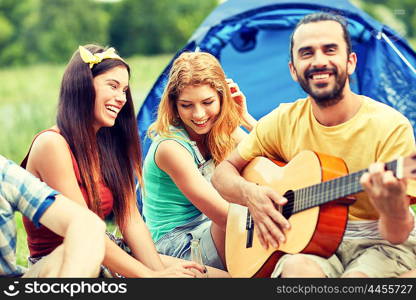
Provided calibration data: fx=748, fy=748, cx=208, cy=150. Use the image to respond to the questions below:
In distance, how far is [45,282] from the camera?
202cm

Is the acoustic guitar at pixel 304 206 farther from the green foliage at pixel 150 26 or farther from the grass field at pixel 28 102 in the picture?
the green foliage at pixel 150 26

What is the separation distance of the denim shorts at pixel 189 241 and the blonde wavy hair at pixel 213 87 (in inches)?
9.7

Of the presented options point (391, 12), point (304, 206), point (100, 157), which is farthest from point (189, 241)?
point (391, 12)

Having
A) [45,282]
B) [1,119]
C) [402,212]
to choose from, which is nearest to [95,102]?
[45,282]

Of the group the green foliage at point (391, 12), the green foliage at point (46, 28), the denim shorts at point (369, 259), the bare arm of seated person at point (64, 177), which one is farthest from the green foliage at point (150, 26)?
the denim shorts at point (369, 259)

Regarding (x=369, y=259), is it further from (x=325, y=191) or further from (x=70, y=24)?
(x=70, y=24)

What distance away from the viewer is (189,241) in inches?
107

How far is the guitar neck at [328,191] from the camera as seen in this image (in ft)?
6.32

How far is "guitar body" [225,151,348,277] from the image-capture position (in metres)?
2.05

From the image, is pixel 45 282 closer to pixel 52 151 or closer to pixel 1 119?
pixel 52 151

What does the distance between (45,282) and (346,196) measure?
0.84 metres

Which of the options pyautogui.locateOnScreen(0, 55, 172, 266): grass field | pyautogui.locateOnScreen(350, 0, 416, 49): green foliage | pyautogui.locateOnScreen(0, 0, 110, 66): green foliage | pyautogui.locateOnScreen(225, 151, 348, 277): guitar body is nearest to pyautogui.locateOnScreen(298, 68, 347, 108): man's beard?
pyautogui.locateOnScreen(225, 151, 348, 277): guitar body

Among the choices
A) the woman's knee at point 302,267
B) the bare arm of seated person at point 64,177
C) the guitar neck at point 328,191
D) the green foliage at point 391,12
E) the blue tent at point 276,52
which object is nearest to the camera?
the guitar neck at point 328,191

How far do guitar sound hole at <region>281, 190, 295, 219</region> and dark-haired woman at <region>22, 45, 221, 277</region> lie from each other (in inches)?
14.6
